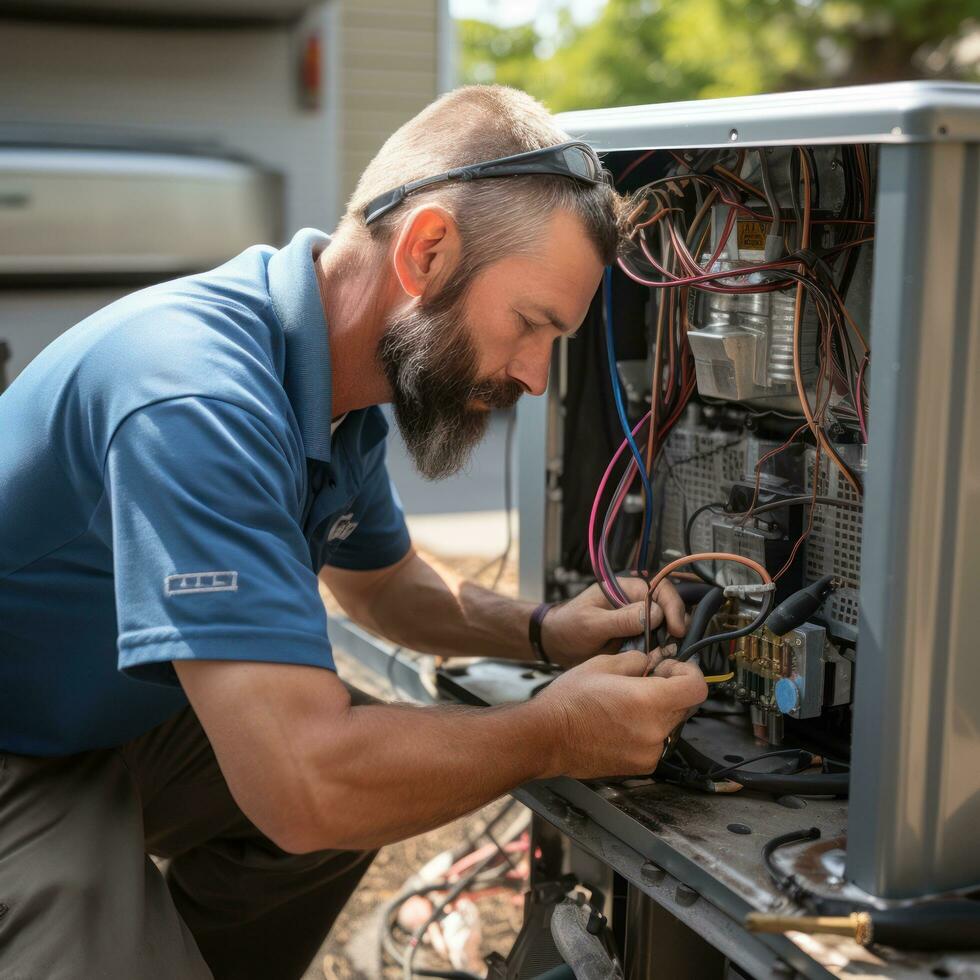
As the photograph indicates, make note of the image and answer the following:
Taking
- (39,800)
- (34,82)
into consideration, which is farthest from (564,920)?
(34,82)

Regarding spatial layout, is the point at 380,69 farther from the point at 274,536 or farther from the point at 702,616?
the point at 274,536

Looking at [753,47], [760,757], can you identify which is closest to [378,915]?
[760,757]

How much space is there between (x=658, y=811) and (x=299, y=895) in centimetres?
88

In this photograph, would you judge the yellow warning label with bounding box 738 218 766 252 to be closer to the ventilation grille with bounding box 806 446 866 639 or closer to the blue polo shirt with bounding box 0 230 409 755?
the ventilation grille with bounding box 806 446 866 639

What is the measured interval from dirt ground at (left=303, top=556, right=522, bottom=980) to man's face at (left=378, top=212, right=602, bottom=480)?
1.13 m

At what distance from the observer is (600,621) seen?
5.66 feet

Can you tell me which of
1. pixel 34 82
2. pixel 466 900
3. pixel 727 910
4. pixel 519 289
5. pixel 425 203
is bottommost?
pixel 466 900

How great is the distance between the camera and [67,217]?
413 cm

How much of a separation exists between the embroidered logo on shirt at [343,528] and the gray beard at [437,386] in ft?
0.63

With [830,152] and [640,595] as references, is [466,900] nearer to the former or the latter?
[640,595]

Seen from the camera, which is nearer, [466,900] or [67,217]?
[466,900]

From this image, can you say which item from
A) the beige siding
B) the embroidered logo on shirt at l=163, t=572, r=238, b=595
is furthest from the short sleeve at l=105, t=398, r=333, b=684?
the beige siding

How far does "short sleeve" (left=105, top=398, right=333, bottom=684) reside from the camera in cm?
122

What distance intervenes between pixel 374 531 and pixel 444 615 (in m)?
0.18
